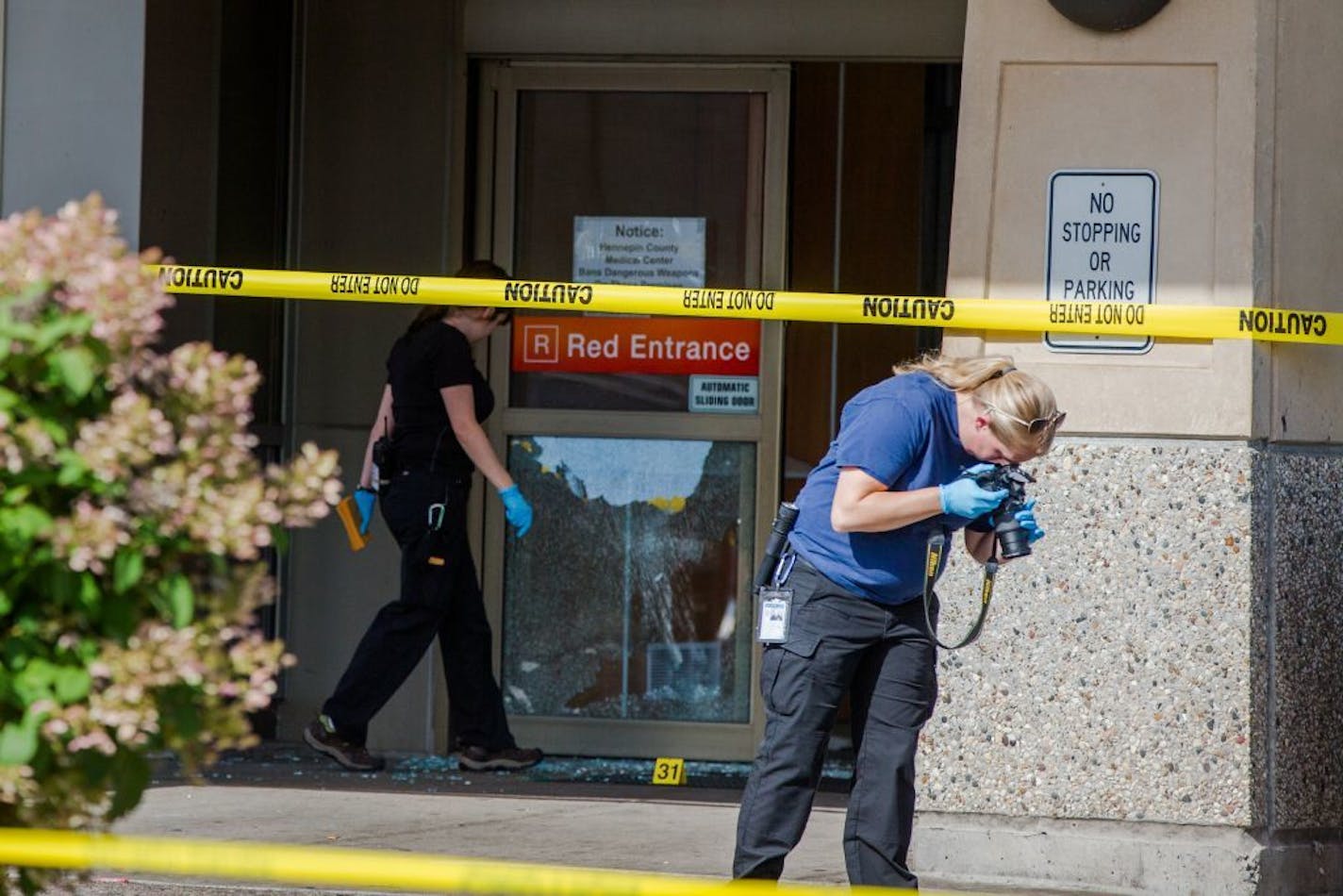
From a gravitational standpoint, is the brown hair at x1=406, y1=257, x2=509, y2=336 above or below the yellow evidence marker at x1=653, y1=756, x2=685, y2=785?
above

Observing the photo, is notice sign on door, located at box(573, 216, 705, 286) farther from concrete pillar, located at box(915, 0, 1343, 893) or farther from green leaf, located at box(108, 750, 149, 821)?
green leaf, located at box(108, 750, 149, 821)

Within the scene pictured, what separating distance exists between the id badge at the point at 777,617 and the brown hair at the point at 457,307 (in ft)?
9.31

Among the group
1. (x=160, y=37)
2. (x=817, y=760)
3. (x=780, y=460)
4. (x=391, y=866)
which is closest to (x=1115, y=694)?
(x=817, y=760)

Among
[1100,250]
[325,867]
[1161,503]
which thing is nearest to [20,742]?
[325,867]

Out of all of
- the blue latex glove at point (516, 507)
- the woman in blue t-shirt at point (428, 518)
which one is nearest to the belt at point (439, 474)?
the woman in blue t-shirt at point (428, 518)

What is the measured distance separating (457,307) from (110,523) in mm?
4846

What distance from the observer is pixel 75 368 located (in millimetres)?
2639

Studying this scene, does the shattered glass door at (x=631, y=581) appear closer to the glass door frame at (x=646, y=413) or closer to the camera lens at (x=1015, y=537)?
A: the glass door frame at (x=646, y=413)

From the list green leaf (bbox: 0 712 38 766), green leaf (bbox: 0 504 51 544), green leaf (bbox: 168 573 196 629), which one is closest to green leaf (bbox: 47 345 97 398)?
green leaf (bbox: 0 504 51 544)

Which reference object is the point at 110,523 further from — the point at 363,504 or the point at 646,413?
the point at 646,413

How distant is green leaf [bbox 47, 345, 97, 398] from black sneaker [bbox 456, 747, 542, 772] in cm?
505

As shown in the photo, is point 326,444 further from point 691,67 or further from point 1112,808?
point 1112,808

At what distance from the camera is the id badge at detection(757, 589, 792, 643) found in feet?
15.5

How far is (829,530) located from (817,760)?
0.52 metres
